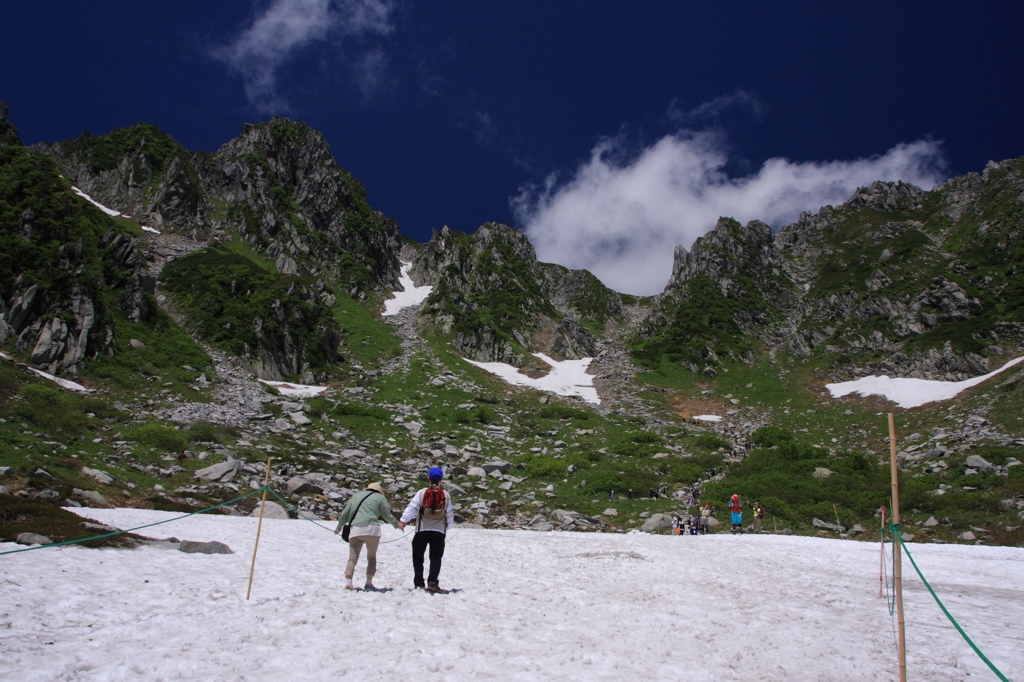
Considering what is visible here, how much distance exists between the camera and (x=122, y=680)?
516cm

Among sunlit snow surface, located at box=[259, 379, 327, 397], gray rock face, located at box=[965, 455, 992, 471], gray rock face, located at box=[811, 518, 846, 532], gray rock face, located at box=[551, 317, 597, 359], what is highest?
gray rock face, located at box=[551, 317, 597, 359]

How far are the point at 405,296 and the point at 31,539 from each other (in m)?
96.7

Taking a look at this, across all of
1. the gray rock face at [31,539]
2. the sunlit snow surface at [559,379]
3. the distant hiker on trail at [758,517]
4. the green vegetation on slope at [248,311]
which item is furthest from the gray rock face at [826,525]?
the green vegetation on slope at [248,311]

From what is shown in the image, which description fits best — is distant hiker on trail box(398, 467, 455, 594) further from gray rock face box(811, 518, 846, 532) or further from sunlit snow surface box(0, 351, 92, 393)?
sunlit snow surface box(0, 351, 92, 393)

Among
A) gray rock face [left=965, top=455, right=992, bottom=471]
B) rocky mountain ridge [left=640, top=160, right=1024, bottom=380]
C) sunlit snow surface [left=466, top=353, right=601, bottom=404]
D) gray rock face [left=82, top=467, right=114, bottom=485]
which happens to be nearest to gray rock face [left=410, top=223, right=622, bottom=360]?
sunlit snow surface [left=466, top=353, right=601, bottom=404]

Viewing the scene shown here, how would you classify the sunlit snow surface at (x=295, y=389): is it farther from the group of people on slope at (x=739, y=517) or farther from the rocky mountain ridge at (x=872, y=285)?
the rocky mountain ridge at (x=872, y=285)

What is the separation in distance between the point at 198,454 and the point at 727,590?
905 inches

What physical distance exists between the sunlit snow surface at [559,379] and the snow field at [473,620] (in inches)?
1930

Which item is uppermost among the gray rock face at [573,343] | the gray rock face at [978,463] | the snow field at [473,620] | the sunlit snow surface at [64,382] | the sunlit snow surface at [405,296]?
the sunlit snow surface at [405,296]

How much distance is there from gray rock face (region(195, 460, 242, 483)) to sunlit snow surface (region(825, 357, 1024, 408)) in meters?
54.7

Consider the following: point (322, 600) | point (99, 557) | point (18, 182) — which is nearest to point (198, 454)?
point (99, 557)

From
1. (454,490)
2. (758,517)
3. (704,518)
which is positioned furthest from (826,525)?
(454,490)

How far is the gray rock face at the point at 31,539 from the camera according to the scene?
8.69 meters

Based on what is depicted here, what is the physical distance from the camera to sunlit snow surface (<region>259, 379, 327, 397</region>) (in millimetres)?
43188
